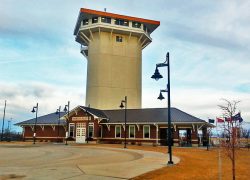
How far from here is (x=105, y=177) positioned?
12.0 metres

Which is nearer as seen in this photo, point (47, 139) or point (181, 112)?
point (181, 112)

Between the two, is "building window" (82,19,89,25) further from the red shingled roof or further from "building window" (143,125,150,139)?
"building window" (143,125,150,139)

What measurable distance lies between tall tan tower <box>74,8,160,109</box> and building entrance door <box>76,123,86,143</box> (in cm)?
925

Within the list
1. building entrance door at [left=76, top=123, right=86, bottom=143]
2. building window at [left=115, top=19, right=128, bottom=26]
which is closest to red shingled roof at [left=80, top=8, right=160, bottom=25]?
building window at [left=115, top=19, right=128, bottom=26]

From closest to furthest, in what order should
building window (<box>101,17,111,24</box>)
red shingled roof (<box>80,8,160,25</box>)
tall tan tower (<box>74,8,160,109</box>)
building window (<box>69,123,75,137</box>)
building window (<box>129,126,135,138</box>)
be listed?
building window (<box>129,126,135,138</box>), building window (<box>69,123,75,137</box>), tall tan tower (<box>74,8,160,109</box>), red shingled roof (<box>80,8,160,25</box>), building window (<box>101,17,111,24</box>)

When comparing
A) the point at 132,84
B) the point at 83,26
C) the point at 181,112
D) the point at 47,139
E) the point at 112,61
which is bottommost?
the point at 47,139

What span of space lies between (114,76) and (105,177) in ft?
156

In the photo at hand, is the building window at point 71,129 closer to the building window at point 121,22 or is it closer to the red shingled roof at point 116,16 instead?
the red shingled roof at point 116,16

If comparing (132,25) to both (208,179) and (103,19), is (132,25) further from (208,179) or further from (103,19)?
(208,179)

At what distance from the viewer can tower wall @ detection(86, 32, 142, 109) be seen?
5806 cm

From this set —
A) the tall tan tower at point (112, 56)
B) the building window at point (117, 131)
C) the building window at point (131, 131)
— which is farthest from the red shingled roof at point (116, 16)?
the building window at point (131, 131)

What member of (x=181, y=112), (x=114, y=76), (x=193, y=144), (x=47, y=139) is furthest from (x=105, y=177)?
(x=114, y=76)

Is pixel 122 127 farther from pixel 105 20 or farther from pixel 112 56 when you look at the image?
pixel 105 20

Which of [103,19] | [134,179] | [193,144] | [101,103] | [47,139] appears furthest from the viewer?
[103,19]
